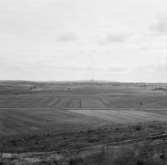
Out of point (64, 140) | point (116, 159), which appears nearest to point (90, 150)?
point (116, 159)

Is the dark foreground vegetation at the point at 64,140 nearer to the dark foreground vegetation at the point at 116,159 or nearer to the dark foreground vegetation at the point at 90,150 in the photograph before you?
the dark foreground vegetation at the point at 90,150

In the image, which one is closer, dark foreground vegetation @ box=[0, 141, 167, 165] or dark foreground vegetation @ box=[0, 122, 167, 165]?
dark foreground vegetation @ box=[0, 141, 167, 165]

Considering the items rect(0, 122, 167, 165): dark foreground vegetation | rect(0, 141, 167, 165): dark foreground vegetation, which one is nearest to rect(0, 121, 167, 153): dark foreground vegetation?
rect(0, 122, 167, 165): dark foreground vegetation

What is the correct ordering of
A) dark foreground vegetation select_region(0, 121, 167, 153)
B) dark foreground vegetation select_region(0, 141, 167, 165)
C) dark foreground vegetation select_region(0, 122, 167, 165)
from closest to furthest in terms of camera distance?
1. dark foreground vegetation select_region(0, 141, 167, 165)
2. dark foreground vegetation select_region(0, 122, 167, 165)
3. dark foreground vegetation select_region(0, 121, 167, 153)

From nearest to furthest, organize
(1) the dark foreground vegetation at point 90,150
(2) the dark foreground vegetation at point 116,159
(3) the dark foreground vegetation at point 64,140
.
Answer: (2) the dark foreground vegetation at point 116,159, (1) the dark foreground vegetation at point 90,150, (3) the dark foreground vegetation at point 64,140

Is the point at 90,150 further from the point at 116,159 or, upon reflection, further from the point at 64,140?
the point at 64,140

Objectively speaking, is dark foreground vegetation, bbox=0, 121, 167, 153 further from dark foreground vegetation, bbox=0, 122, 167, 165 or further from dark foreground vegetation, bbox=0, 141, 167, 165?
dark foreground vegetation, bbox=0, 141, 167, 165

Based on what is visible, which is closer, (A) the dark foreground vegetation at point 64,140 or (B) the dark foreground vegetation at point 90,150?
(B) the dark foreground vegetation at point 90,150

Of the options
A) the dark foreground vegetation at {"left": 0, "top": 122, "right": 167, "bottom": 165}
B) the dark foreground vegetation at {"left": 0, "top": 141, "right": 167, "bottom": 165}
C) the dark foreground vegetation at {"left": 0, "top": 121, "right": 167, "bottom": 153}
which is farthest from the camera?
the dark foreground vegetation at {"left": 0, "top": 121, "right": 167, "bottom": 153}

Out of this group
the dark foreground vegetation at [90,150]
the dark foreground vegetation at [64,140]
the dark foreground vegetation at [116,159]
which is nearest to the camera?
the dark foreground vegetation at [116,159]

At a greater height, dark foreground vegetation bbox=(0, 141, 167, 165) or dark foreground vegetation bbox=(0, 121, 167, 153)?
dark foreground vegetation bbox=(0, 141, 167, 165)

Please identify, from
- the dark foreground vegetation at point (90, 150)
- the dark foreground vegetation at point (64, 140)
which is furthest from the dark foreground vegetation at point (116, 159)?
the dark foreground vegetation at point (64, 140)
